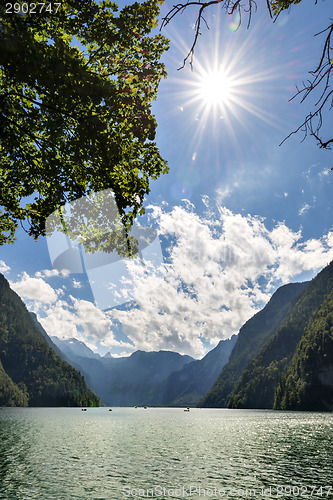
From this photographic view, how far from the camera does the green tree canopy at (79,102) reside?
29.6 feet

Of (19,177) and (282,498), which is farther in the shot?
(282,498)

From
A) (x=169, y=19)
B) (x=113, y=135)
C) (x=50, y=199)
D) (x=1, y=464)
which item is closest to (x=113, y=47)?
(x=113, y=135)

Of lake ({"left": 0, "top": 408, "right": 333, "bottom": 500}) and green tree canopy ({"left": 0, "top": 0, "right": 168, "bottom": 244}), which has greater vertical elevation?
green tree canopy ({"left": 0, "top": 0, "right": 168, "bottom": 244})

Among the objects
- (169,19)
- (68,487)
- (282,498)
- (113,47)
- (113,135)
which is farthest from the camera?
(68,487)

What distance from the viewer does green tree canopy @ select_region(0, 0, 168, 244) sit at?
9.01 metres

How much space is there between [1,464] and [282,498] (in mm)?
27272

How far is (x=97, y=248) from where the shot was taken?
1302 centimetres

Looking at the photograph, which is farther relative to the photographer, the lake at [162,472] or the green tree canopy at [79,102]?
the lake at [162,472]

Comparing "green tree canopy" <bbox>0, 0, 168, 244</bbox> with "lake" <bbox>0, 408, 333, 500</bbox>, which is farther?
"lake" <bbox>0, 408, 333, 500</bbox>

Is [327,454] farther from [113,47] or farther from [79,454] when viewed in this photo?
[113,47]

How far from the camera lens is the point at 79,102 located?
9648mm

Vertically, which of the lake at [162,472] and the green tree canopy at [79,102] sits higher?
the green tree canopy at [79,102]

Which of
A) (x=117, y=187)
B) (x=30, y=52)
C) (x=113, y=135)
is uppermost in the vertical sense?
(x=30, y=52)

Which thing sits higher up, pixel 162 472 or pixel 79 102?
pixel 79 102
